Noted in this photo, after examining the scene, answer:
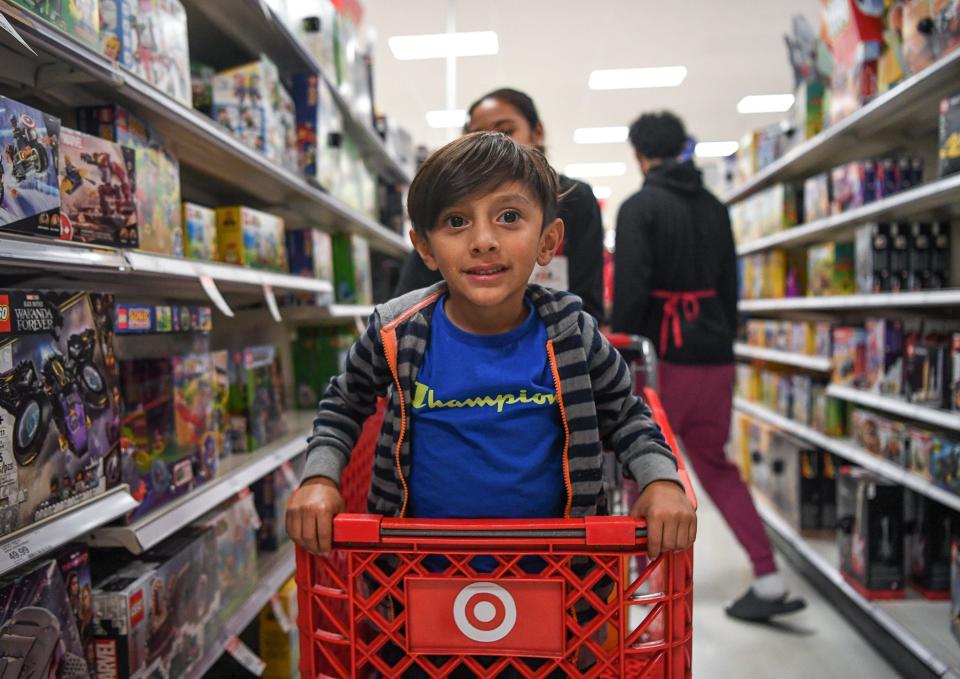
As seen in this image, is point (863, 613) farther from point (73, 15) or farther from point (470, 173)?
point (73, 15)

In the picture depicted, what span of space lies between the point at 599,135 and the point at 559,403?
9903mm

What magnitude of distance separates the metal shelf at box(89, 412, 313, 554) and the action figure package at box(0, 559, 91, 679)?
0.55ft

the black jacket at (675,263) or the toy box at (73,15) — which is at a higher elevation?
the toy box at (73,15)

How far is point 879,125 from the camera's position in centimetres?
274

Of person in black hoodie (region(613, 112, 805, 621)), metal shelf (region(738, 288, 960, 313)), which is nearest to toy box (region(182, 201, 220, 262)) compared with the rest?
person in black hoodie (region(613, 112, 805, 621))

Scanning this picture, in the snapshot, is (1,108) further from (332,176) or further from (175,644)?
(332,176)

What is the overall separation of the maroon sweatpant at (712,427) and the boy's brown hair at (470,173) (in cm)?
180

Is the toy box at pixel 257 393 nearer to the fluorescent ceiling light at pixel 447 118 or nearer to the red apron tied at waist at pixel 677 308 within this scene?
the red apron tied at waist at pixel 677 308

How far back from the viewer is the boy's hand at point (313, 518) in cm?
92

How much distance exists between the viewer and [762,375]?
4.12 metres

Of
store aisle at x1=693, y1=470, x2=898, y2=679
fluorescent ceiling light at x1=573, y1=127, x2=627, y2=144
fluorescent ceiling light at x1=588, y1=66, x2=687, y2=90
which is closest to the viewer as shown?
store aisle at x1=693, y1=470, x2=898, y2=679

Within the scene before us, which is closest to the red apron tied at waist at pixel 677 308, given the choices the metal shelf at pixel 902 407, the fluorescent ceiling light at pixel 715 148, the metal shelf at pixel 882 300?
the metal shelf at pixel 882 300

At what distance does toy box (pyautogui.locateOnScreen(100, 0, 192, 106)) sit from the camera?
1.30 meters

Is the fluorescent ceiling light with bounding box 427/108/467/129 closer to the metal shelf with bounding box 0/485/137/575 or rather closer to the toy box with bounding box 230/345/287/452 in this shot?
the toy box with bounding box 230/345/287/452
